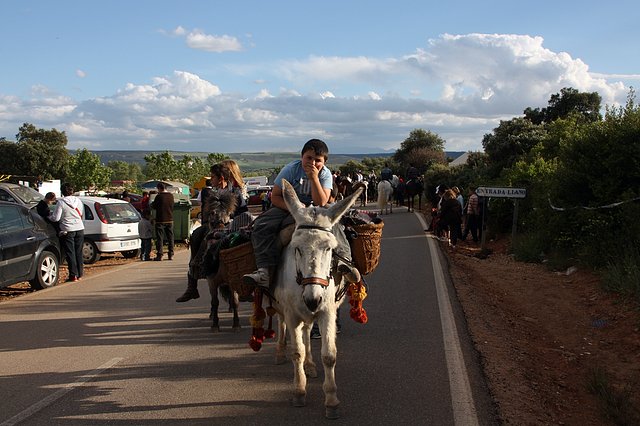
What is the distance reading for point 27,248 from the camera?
11641 millimetres

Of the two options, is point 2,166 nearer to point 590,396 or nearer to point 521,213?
point 521,213

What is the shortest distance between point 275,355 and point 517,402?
112 inches

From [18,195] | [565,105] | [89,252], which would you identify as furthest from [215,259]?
[565,105]

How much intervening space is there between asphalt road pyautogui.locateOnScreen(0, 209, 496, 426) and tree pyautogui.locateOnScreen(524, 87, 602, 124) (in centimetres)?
4182

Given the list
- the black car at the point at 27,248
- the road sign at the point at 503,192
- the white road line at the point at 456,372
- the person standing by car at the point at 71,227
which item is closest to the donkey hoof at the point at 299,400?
the white road line at the point at 456,372

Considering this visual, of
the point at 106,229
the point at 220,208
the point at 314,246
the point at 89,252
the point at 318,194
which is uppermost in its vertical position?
the point at 318,194

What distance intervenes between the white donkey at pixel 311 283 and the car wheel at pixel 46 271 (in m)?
7.96

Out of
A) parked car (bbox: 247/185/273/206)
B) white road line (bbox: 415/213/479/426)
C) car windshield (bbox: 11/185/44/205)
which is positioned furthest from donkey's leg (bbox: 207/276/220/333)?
parked car (bbox: 247/185/273/206)

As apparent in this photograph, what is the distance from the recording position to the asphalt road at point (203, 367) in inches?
222

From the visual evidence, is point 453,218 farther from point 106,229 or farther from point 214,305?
point 214,305

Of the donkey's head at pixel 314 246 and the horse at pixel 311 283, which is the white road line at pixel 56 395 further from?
the donkey's head at pixel 314 246

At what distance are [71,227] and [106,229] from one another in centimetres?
364

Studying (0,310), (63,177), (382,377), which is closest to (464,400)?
(382,377)

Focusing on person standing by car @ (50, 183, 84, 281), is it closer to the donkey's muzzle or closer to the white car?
the white car
